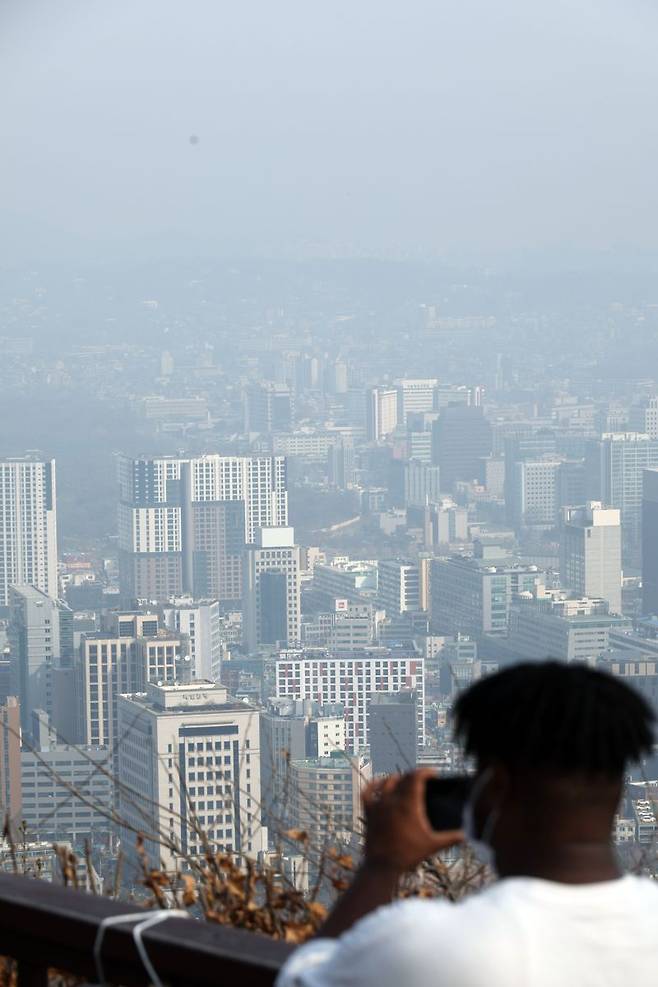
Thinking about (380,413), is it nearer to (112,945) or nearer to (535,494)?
(535,494)

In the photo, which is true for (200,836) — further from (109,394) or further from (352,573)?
(109,394)

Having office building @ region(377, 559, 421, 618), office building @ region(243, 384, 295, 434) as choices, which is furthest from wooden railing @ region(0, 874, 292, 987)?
office building @ region(243, 384, 295, 434)

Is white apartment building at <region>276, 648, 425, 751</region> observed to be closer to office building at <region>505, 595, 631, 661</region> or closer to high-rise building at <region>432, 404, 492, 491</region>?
office building at <region>505, 595, 631, 661</region>

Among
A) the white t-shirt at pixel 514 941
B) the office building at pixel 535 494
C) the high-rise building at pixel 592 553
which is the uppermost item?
the white t-shirt at pixel 514 941

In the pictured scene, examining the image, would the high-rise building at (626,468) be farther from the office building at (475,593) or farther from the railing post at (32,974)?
the railing post at (32,974)

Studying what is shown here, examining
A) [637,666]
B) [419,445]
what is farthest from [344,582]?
[637,666]

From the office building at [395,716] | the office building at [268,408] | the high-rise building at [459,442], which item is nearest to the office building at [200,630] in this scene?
the office building at [395,716]
